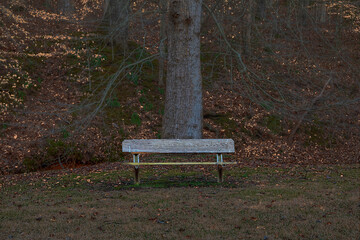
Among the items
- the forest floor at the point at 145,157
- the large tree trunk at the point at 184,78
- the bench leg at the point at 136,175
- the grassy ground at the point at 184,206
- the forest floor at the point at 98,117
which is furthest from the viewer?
the forest floor at the point at 98,117

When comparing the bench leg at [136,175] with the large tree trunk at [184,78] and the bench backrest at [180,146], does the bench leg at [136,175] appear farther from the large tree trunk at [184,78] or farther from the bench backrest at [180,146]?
the large tree trunk at [184,78]

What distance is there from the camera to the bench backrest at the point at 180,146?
7.86 meters

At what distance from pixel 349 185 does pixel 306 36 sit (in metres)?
14.6

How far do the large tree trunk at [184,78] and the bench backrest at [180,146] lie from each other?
2482mm

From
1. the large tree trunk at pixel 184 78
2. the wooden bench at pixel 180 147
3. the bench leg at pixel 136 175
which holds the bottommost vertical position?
the bench leg at pixel 136 175

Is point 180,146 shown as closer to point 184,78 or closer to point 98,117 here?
point 184,78

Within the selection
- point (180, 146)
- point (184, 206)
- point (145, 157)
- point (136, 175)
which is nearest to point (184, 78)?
point (145, 157)

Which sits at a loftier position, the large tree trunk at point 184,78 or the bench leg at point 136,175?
the large tree trunk at point 184,78

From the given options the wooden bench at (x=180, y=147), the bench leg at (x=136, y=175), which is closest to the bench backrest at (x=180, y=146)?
the wooden bench at (x=180, y=147)

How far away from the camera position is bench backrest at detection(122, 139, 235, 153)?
7.86 meters

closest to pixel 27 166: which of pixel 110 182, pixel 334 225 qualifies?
pixel 110 182

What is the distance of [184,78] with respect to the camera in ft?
34.0

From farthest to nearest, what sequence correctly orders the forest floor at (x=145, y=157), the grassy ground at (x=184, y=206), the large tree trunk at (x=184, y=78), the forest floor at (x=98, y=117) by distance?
1. the forest floor at (x=98, y=117)
2. the large tree trunk at (x=184, y=78)
3. the forest floor at (x=145, y=157)
4. the grassy ground at (x=184, y=206)

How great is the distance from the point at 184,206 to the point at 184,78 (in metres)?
5.10
